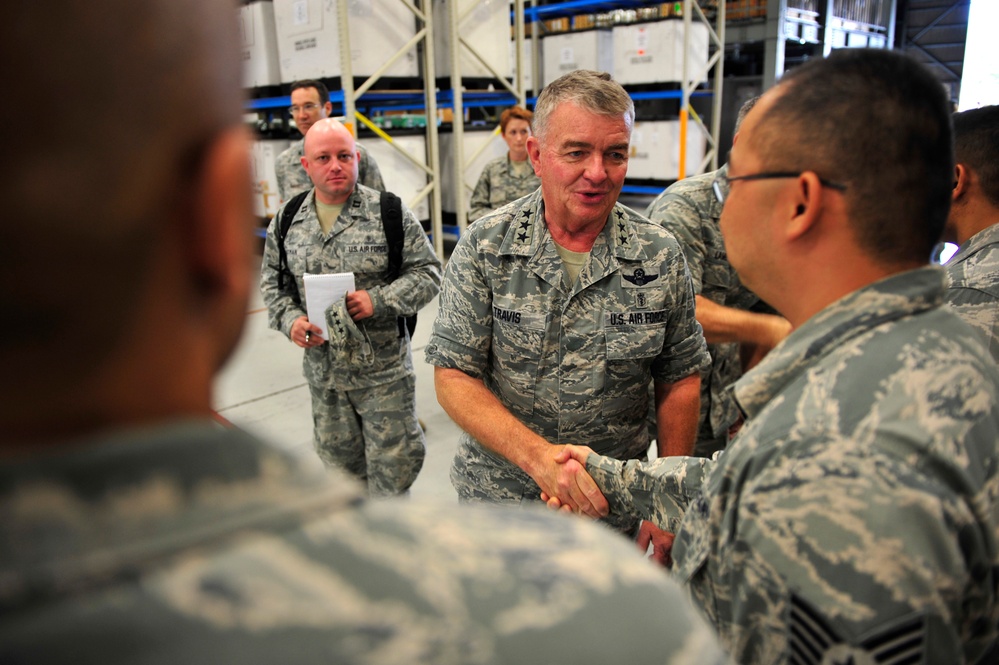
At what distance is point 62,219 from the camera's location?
1.13ft

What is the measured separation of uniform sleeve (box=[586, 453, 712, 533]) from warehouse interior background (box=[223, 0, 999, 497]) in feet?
7.17

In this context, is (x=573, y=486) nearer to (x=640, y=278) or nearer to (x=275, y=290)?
(x=640, y=278)

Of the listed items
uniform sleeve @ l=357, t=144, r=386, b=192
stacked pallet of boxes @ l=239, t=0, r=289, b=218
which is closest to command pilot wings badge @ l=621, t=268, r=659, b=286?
uniform sleeve @ l=357, t=144, r=386, b=192

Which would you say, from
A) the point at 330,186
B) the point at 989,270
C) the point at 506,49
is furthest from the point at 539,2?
the point at 989,270

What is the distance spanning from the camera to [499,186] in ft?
19.4

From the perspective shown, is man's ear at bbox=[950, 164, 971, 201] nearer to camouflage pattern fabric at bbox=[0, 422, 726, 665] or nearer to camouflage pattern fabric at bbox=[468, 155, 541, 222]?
camouflage pattern fabric at bbox=[0, 422, 726, 665]

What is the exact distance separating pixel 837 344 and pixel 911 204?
243 mm

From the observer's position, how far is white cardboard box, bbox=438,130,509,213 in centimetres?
732

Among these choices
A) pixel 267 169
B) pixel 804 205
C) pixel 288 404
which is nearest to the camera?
pixel 804 205

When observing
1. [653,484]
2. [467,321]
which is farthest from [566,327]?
[653,484]

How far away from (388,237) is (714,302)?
59.1 inches

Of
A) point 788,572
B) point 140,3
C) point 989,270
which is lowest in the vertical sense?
point 788,572

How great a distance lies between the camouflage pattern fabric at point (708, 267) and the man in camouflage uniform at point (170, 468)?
2.21 m

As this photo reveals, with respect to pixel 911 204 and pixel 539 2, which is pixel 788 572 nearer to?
pixel 911 204
